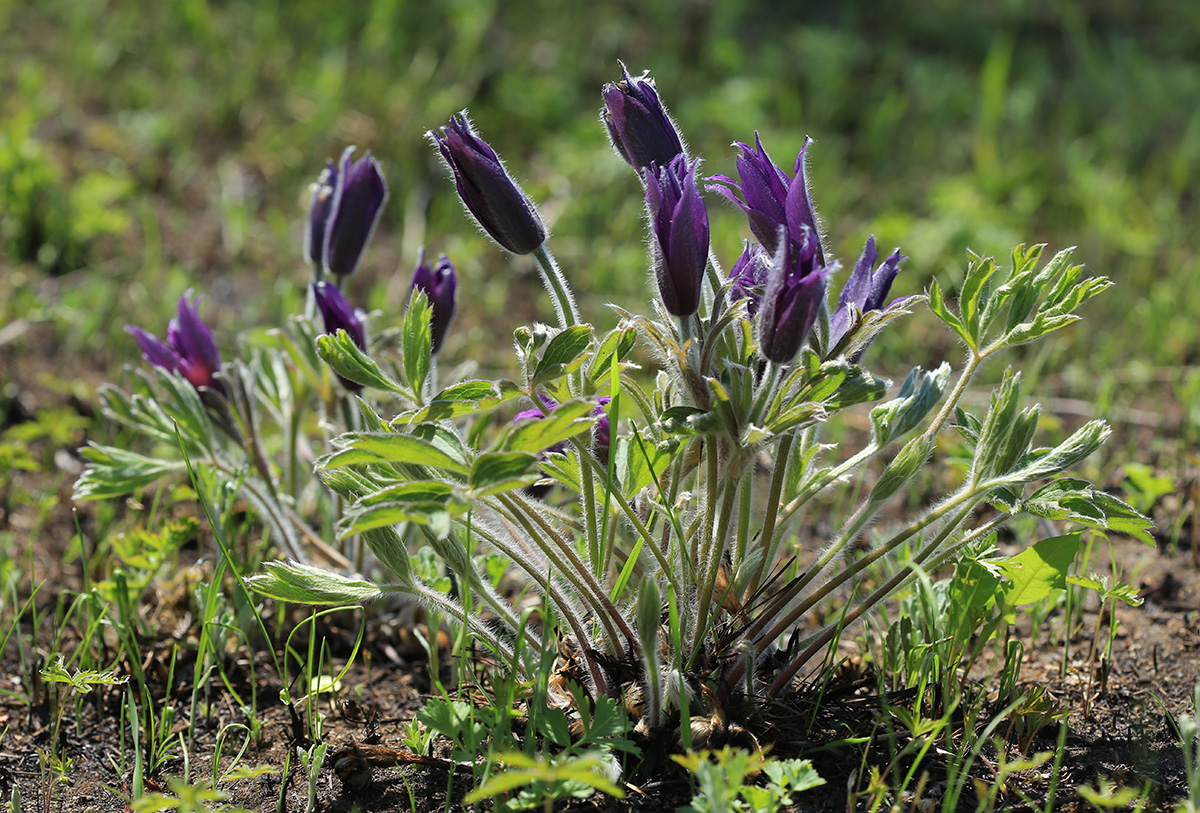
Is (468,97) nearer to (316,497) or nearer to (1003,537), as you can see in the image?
(316,497)

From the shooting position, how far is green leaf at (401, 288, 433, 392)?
5.54 ft

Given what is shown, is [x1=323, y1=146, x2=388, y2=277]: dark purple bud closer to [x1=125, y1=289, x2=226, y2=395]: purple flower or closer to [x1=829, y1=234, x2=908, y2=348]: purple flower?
[x1=125, y1=289, x2=226, y2=395]: purple flower

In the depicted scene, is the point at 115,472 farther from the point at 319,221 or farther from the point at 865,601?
the point at 865,601

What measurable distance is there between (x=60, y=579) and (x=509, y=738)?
1388mm

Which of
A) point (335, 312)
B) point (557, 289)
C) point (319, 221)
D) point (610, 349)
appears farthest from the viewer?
point (319, 221)

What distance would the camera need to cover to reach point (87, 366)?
342cm

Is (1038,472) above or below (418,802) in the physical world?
above

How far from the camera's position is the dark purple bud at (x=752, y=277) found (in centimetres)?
168

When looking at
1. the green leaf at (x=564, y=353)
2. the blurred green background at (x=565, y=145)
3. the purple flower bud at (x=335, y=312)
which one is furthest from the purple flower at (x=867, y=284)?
the blurred green background at (x=565, y=145)

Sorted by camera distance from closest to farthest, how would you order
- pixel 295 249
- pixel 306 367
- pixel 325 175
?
pixel 306 367 < pixel 325 175 < pixel 295 249

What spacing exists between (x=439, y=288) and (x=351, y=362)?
0.55 meters

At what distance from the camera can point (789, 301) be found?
1.52 m

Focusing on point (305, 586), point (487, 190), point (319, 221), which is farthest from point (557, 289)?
point (319, 221)

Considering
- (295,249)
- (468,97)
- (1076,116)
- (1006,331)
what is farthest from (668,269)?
(1076,116)
